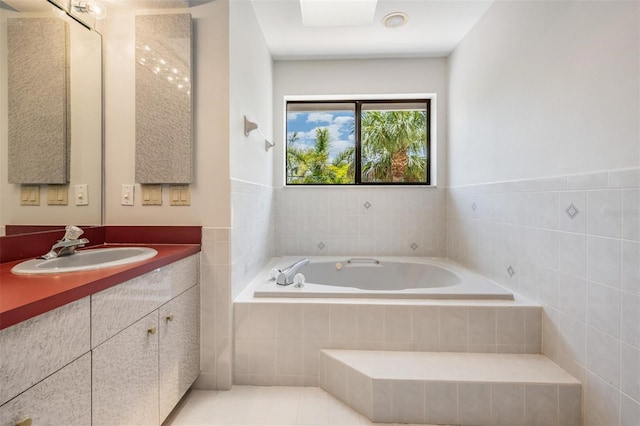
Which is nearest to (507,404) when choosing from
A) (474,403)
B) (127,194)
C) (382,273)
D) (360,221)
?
(474,403)

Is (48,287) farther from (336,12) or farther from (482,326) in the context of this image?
(336,12)

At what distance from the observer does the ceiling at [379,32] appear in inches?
82.7

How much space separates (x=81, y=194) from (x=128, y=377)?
1035 millimetres

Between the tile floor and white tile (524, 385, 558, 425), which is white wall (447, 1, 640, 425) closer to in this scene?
white tile (524, 385, 558, 425)

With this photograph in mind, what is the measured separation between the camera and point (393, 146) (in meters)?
3.08

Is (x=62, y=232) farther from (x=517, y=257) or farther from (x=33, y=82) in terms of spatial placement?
(x=517, y=257)

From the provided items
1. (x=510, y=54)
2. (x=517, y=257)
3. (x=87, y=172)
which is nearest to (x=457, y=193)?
(x=517, y=257)

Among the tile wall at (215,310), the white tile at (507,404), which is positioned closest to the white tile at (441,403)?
the white tile at (507,404)

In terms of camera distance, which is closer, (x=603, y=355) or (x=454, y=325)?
(x=603, y=355)

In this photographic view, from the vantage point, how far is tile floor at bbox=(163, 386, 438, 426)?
4.62 feet

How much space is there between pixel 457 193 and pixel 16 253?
292cm

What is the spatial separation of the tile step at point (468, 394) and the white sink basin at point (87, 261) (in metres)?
1.19

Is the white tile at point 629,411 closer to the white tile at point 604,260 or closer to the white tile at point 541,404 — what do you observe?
the white tile at point 541,404

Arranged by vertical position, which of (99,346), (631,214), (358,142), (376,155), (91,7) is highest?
(91,7)
